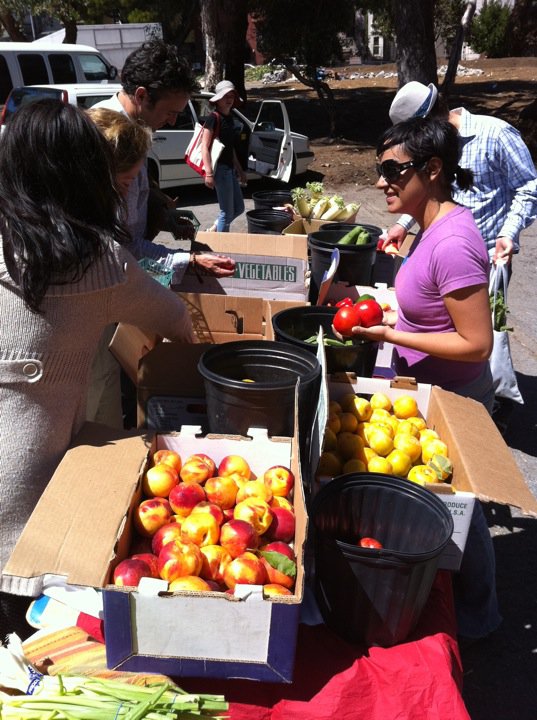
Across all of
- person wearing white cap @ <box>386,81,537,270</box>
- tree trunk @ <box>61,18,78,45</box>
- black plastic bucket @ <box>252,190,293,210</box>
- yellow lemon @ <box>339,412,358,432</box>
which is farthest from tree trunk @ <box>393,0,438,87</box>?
tree trunk @ <box>61,18,78,45</box>

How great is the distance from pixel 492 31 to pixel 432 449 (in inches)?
1423

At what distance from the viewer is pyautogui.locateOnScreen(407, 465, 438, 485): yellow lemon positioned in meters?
2.06

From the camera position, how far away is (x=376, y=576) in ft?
5.19

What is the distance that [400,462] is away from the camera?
2.18 m

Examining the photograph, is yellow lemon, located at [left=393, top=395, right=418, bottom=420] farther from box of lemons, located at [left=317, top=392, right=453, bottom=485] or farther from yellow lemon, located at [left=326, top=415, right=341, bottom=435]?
yellow lemon, located at [left=326, top=415, right=341, bottom=435]

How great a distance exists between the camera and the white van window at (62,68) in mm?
14227

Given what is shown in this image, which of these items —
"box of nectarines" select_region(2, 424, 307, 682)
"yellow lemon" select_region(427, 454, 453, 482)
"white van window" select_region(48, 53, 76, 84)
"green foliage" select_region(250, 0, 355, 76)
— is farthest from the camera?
"green foliage" select_region(250, 0, 355, 76)

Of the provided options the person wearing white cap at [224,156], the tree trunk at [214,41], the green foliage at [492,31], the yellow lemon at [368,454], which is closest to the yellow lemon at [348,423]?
the yellow lemon at [368,454]

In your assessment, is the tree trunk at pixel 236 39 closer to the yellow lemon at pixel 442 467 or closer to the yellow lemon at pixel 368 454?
the yellow lemon at pixel 368 454

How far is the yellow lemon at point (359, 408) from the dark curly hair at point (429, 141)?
931mm

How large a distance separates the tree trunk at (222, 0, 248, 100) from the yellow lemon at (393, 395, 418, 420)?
15.0m

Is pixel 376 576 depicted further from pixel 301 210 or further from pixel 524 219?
pixel 301 210

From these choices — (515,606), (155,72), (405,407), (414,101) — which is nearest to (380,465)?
(405,407)

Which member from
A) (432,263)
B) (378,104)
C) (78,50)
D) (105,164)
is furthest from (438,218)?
(378,104)
